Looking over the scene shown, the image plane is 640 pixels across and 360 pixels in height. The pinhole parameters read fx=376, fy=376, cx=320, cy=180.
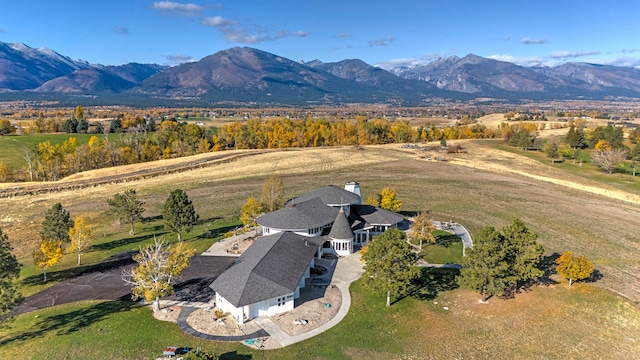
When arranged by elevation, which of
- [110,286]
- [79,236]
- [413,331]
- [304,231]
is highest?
[304,231]

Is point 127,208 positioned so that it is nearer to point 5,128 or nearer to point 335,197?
point 335,197

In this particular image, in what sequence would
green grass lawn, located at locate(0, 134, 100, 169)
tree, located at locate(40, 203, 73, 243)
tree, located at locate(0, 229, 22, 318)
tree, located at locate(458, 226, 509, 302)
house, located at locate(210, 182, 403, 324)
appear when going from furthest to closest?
green grass lawn, located at locate(0, 134, 100, 169), tree, located at locate(40, 203, 73, 243), tree, located at locate(458, 226, 509, 302), house, located at locate(210, 182, 403, 324), tree, located at locate(0, 229, 22, 318)

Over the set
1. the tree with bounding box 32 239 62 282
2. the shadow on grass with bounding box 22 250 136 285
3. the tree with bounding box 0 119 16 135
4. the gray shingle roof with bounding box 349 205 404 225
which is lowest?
the shadow on grass with bounding box 22 250 136 285

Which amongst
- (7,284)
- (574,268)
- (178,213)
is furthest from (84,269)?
(574,268)

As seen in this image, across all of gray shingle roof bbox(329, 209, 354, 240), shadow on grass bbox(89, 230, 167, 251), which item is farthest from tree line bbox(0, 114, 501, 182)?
gray shingle roof bbox(329, 209, 354, 240)

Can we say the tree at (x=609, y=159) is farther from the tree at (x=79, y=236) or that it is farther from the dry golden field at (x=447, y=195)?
the tree at (x=79, y=236)

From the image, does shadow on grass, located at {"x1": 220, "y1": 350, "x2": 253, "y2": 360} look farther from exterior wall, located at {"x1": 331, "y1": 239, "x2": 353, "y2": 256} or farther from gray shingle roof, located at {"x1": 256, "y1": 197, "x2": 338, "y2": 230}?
exterior wall, located at {"x1": 331, "y1": 239, "x2": 353, "y2": 256}

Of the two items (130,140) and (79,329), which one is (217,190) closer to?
A: (79,329)

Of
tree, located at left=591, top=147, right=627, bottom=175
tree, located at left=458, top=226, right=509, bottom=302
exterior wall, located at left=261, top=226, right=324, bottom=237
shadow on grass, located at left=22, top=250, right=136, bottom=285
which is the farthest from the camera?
tree, located at left=591, top=147, right=627, bottom=175
